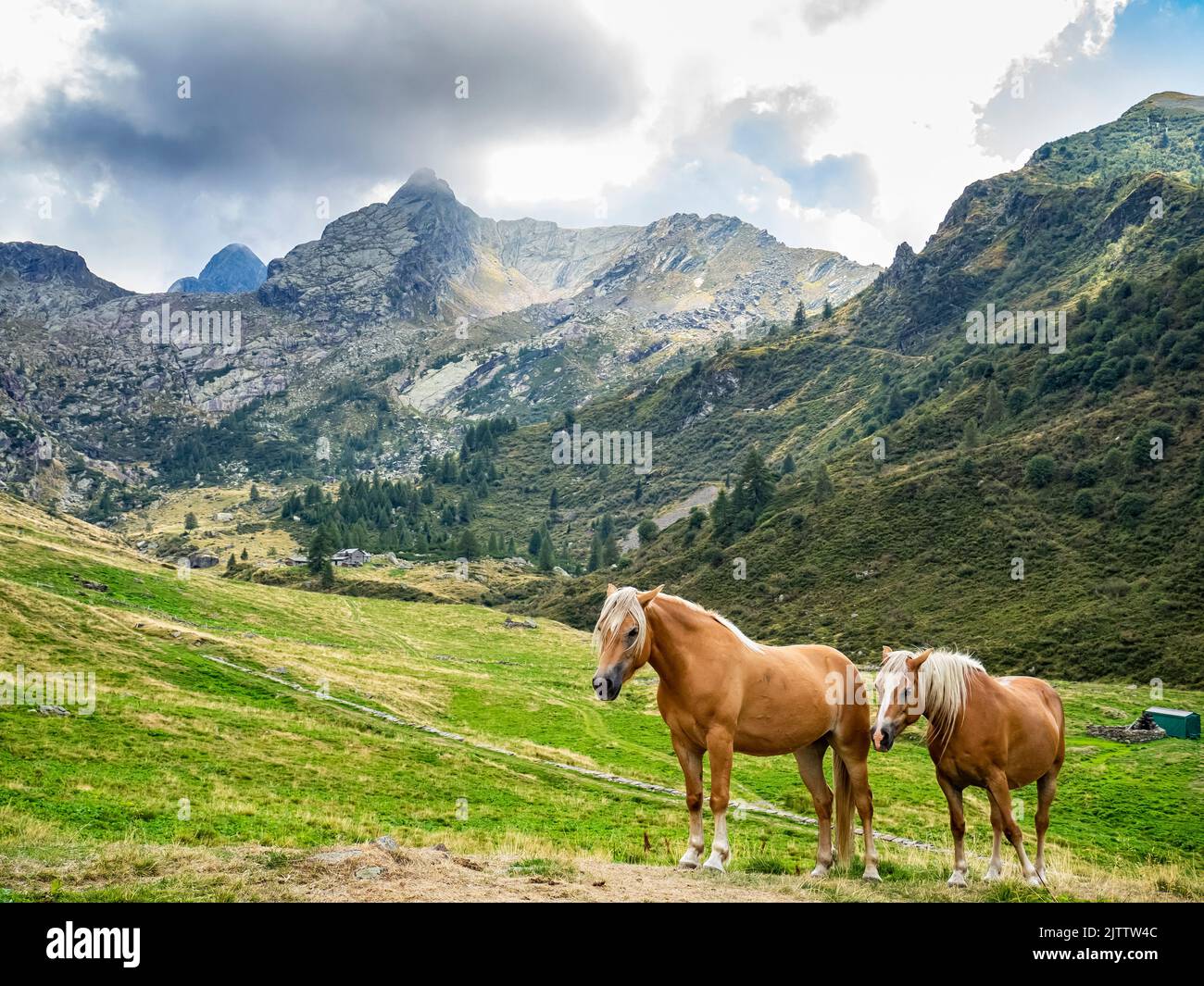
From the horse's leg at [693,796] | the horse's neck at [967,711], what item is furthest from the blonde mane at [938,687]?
the horse's leg at [693,796]

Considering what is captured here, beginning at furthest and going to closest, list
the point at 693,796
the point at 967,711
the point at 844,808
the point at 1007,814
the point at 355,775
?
1. the point at 355,775
2. the point at 844,808
3. the point at 967,711
4. the point at 1007,814
5. the point at 693,796

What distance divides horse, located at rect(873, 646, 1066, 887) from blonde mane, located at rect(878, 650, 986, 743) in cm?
1

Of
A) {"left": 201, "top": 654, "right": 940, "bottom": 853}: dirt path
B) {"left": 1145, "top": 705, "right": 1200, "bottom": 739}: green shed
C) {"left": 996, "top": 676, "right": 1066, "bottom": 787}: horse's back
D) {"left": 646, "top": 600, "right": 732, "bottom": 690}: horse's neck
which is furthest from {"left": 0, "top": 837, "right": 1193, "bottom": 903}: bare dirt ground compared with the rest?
{"left": 1145, "top": 705, "right": 1200, "bottom": 739}: green shed

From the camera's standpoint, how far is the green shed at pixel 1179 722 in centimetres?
4806

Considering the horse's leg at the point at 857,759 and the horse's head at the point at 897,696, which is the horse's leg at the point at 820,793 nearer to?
the horse's leg at the point at 857,759

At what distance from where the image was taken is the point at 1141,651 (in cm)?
7744

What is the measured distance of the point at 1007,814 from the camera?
40.2ft

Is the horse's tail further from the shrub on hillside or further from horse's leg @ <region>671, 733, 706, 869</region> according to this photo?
the shrub on hillside

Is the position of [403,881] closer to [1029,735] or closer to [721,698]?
[721,698]

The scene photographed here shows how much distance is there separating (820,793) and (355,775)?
2171 cm

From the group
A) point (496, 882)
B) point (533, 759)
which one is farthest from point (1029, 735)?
point (533, 759)
